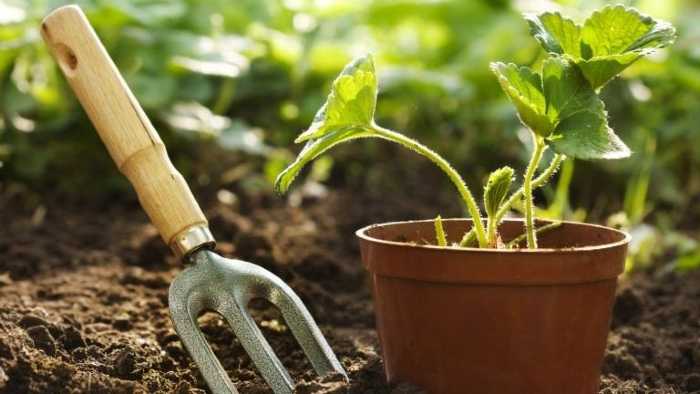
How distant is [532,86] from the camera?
149cm

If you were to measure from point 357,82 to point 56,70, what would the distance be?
2140 mm

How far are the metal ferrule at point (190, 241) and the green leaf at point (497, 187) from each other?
0.51m

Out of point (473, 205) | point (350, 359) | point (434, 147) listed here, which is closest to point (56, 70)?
point (434, 147)

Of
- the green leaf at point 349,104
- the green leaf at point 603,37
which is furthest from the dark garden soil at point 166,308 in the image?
the green leaf at point 603,37

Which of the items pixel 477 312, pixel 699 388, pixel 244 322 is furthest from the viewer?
pixel 699 388

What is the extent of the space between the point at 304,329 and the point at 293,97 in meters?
2.32

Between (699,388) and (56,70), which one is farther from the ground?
(56,70)

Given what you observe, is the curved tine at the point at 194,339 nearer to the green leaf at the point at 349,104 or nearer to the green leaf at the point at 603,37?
the green leaf at the point at 349,104

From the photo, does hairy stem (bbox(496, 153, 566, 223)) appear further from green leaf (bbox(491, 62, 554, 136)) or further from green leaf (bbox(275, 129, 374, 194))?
green leaf (bbox(275, 129, 374, 194))

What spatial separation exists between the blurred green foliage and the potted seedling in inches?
53.3

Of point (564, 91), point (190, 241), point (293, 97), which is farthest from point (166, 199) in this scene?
point (293, 97)

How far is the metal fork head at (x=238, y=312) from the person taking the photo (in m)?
1.58

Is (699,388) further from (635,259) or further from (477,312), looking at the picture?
(635,259)

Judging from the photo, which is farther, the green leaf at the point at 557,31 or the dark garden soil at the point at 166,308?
the dark garden soil at the point at 166,308
